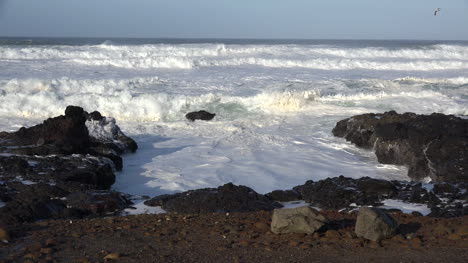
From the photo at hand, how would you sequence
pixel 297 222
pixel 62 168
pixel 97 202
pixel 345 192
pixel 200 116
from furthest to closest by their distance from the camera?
pixel 200 116
pixel 62 168
pixel 345 192
pixel 97 202
pixel 297 222

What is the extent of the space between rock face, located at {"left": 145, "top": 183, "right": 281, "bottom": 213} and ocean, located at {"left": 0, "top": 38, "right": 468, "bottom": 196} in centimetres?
161

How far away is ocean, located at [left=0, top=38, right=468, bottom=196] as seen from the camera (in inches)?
422

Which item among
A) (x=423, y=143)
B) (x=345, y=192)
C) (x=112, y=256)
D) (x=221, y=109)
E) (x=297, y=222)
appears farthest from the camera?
(x=221, y=109)

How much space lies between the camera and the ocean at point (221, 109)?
10.7 meters

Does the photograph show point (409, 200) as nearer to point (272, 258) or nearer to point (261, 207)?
point (261, 207)

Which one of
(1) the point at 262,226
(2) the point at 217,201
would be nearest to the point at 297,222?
(1) the point at 262,226

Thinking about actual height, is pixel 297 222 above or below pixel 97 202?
above

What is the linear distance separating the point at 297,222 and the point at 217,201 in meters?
2.09

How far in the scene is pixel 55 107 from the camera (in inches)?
704

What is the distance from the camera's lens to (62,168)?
8.93 m

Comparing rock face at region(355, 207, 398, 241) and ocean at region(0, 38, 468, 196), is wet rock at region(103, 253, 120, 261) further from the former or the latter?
ocean at region(0, 38, 468, 196)

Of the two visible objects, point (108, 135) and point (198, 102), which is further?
point (198, 102)

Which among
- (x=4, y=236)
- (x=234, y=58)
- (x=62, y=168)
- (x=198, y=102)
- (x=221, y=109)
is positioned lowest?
(x=221, y=109)

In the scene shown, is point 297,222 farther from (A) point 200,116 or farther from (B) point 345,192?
(A) point 200,116
